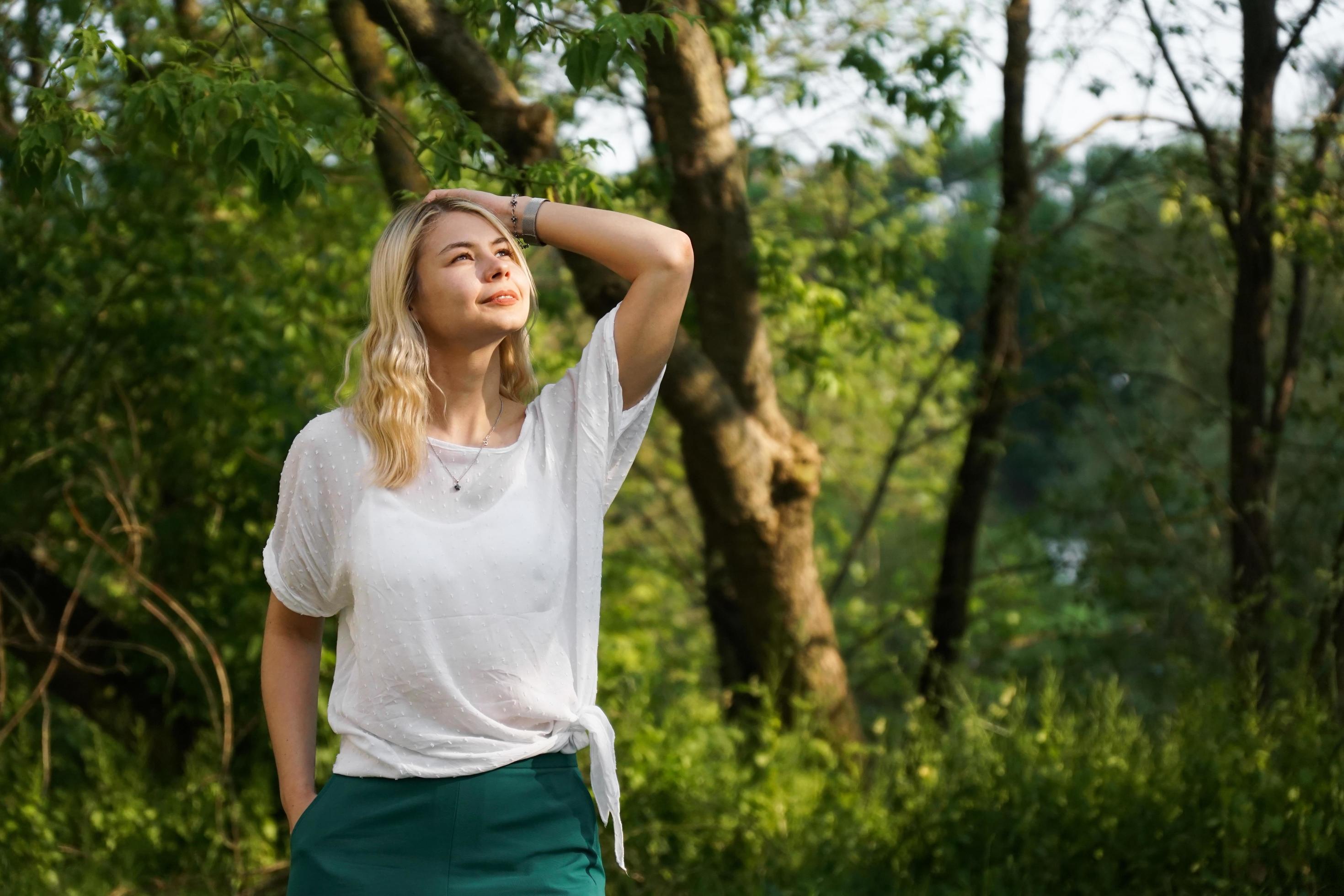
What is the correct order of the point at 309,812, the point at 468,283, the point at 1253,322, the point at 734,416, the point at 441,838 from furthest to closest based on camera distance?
1. the point at 1253,322
2. the point at 734,416
3. the point at 468,283
4. the point at 309,812
5. the point at 441,838

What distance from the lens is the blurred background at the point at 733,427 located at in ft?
12.4

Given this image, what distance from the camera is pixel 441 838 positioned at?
1.96m

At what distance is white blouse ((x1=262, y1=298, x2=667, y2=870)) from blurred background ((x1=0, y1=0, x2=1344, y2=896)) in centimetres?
121

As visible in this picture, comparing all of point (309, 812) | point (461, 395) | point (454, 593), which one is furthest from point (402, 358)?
point (309, 812)

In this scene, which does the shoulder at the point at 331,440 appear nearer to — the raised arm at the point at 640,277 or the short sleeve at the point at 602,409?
the short sleeve at the point at 602,409

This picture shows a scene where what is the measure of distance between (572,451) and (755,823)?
2.87 metres

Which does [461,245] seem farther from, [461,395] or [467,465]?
[467,465]

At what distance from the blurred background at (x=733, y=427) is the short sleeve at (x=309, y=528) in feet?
3.66

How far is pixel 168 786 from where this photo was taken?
5.68 metres

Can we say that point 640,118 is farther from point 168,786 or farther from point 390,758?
point 390,758

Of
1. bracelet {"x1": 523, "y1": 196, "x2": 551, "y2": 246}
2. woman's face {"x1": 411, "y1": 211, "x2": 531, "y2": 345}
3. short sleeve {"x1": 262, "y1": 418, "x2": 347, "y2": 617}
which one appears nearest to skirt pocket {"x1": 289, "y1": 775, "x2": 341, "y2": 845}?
short sleeve {"x1": 262, "y1": 418, "x2": 347, "y2": 617}

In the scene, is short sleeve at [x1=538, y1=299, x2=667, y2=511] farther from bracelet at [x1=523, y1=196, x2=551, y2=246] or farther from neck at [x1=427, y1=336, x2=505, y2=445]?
bracelet at [x1=523, y1=196, x2=551, y2=246]

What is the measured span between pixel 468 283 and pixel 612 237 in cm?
28

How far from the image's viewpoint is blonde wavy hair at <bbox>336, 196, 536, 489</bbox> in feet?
6.75
